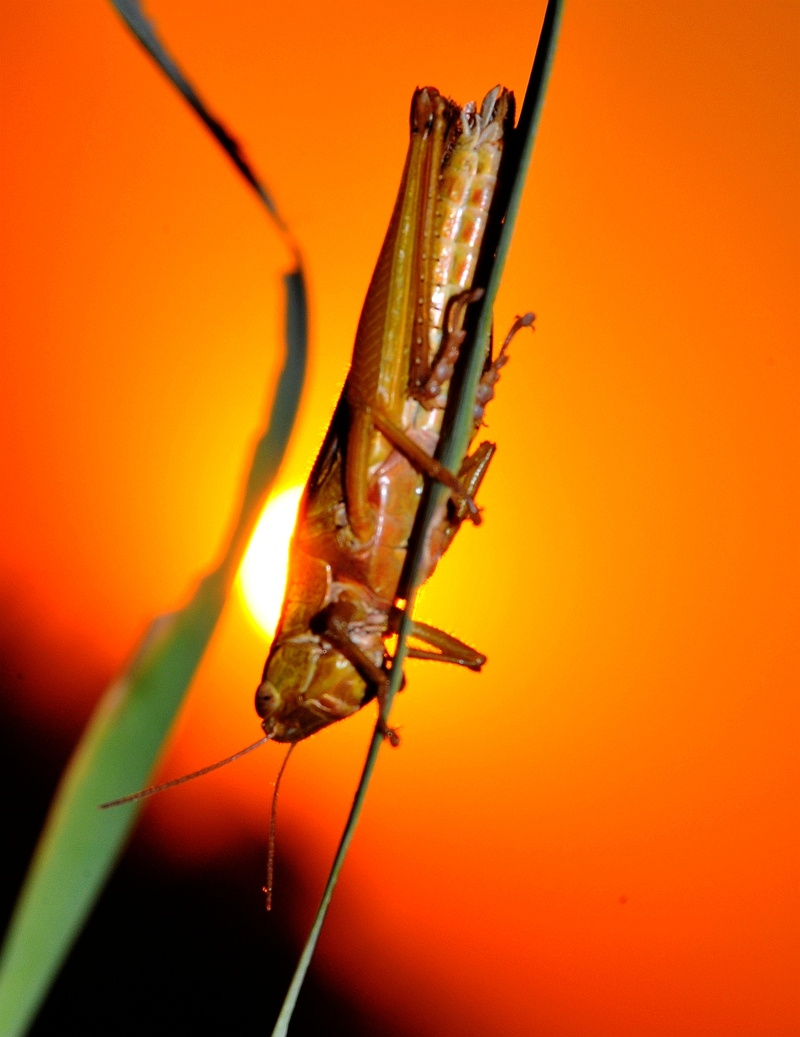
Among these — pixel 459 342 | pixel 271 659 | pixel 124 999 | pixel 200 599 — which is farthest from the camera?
pixel 124 999

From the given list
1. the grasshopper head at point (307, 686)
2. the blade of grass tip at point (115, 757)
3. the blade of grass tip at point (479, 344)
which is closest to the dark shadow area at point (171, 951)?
the grasshopper head at point (307, 686)

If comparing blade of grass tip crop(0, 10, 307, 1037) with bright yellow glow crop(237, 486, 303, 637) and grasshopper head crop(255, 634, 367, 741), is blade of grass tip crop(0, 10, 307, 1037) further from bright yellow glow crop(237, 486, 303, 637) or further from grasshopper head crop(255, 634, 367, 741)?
bright yellow glow crop(237, 486, 303, 637)

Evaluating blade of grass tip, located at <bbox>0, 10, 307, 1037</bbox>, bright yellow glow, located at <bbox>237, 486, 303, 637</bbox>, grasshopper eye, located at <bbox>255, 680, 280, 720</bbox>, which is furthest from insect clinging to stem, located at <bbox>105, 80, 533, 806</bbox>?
bright yellow glow, located at <bbox>237, 486, 303, 637</bbox>

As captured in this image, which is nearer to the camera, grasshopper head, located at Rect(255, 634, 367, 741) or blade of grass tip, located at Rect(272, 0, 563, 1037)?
blade of grass tip, located at Rect(272, 0, 563, 1037)

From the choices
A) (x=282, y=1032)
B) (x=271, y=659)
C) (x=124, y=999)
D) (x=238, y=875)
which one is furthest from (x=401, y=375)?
(x=124, y=999)

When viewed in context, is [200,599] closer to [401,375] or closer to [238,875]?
[401,375]
